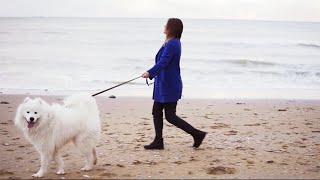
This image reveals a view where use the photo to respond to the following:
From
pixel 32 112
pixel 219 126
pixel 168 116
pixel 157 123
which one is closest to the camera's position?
pixel 32 112

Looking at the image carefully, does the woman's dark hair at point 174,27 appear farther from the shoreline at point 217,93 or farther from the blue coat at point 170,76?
the shoreline at point 217,93

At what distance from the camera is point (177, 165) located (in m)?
4.58

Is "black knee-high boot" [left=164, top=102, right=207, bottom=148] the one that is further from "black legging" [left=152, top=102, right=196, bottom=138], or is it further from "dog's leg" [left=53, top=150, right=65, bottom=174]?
"dog's leg" [left=53, top=150, right=65, bottom=174]

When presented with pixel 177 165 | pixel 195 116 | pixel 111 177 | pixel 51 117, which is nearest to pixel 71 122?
pixel 51 117

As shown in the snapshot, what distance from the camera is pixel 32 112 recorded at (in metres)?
3.88

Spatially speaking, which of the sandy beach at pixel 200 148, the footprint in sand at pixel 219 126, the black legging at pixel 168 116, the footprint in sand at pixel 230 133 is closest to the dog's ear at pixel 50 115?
the sandy beach at pixel 200 148

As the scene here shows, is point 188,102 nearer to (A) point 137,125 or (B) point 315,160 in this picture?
(A) point 137,125

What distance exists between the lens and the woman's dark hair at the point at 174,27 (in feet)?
15.9

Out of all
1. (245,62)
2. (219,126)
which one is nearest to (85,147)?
(219,126)

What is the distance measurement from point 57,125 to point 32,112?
11.3 inches

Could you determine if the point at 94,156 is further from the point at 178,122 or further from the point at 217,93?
the point at 217,93

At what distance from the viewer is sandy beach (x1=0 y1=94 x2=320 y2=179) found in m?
4.31

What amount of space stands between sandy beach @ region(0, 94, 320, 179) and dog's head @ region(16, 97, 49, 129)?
0.64 m

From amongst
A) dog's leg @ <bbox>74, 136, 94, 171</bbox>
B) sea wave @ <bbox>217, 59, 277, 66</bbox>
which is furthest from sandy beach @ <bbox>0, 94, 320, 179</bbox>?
sea wave @ <bbox>217, 59, 277, 66</bbox>
